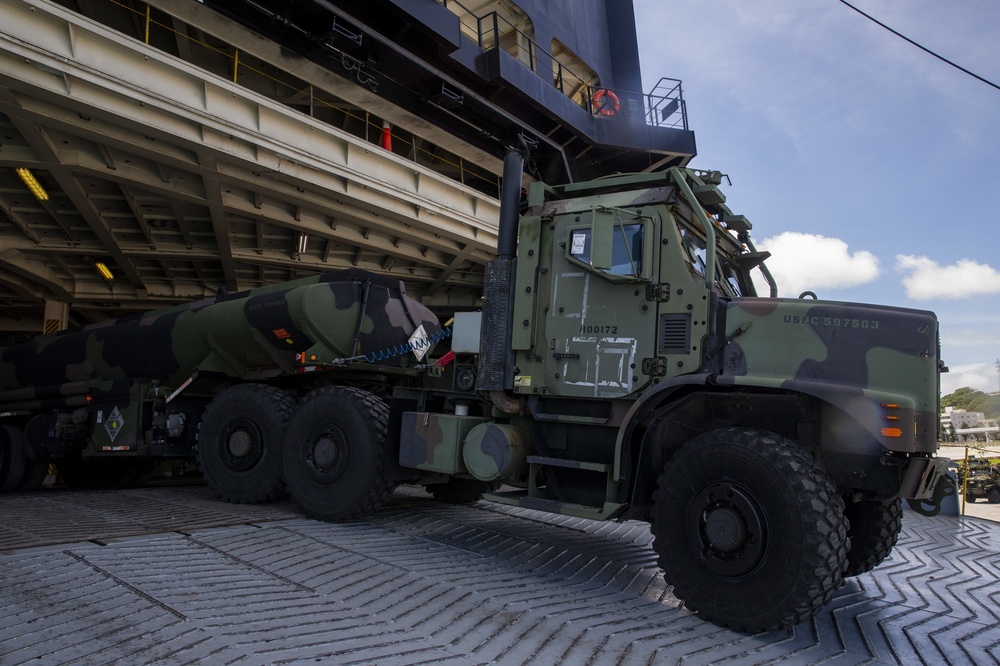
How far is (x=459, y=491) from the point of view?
8156mm

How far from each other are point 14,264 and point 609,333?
56.9ft

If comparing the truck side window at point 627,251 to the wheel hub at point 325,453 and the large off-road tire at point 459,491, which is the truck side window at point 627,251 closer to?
the wheel hub at point 325,453

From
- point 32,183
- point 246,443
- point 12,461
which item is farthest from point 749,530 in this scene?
point 32,183

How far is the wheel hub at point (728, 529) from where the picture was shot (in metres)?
4.04

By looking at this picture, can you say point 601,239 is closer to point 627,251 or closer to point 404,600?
point 627,251

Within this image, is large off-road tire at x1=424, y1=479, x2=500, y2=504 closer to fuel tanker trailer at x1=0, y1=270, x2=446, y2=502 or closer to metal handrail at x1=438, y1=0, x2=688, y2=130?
fuel tanker trailer at x1=0, y1=270, x2=446, y2=502

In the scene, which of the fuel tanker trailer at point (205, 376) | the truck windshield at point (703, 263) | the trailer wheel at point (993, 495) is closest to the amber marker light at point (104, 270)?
the fuel tanker trailer at point (205, 376)

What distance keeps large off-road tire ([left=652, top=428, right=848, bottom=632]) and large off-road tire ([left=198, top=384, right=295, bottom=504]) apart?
454 cm

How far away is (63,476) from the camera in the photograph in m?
11.7

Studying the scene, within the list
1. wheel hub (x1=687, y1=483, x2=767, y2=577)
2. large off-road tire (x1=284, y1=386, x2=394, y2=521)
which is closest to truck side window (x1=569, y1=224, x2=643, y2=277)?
wheel hub (x1=687, y1=483, x2=767, y2=577)

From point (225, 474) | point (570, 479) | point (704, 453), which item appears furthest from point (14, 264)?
point (704, 453)

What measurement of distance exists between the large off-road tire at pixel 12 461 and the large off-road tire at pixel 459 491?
6.85m

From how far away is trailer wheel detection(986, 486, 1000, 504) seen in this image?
15.5m

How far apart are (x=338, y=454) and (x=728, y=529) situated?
3.88m
